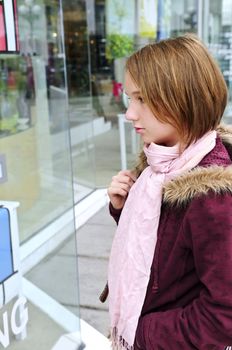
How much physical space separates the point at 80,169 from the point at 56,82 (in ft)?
3.93

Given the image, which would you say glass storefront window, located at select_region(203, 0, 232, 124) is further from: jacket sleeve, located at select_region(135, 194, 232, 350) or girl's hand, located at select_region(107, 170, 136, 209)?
jacket sleeve, located at select_region(135, 194, 232, 350)

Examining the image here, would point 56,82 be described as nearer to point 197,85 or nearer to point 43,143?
point 43,143

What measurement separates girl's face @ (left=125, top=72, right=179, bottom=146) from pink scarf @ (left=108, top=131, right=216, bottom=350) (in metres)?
0.02

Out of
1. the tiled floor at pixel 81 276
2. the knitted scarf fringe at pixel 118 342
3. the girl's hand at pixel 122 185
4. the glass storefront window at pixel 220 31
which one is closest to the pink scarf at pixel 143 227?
the knitted scarf fringe at pixel 118 342

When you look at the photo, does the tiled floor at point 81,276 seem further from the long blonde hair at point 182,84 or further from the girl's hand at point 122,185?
the long blonde hair at point 182,84

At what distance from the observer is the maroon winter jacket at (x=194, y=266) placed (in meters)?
0.80

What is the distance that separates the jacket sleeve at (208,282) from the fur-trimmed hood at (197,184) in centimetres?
2

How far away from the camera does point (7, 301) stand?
1.71 meters

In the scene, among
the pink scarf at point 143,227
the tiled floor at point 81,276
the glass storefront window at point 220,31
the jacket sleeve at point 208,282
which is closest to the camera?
the jacket sleeve at point 208,282

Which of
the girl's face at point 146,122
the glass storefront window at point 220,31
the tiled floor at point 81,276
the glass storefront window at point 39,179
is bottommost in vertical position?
the tiled floor at point 81,276

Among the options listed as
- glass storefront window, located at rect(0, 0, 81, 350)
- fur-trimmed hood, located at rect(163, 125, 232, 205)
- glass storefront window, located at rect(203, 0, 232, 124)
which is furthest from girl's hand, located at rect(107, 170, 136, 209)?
glass storefront window, located at rect(203, 0, 232, 124)

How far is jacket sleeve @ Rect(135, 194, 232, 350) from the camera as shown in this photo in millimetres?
795

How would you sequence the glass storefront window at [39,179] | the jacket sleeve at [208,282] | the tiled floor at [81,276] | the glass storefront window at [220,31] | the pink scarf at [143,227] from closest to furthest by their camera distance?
the jacket sleeve at [208,282], the pink scarf at [143,227], the glass storefront window at [39,179], the tiled floor at [81,276], the glass storefront window at [220,31]

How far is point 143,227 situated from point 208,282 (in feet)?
0.61
